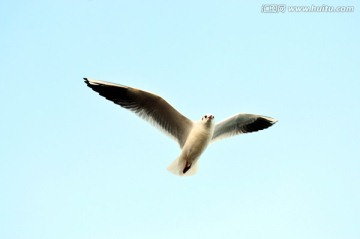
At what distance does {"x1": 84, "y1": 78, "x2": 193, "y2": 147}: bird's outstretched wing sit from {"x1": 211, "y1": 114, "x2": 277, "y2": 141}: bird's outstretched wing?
749 mm

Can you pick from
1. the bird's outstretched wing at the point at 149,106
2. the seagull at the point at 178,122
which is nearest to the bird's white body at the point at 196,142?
the seagull at the point at 178,122

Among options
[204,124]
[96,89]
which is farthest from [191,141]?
[96,89]

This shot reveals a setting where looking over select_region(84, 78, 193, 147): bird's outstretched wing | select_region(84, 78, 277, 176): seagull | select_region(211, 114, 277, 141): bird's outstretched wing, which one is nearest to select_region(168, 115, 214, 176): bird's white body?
select_region(84, 78, 277, 176): seagull

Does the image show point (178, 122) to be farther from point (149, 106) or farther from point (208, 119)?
point (208, 119)

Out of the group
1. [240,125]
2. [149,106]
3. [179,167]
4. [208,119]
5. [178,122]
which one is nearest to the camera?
[208,119]

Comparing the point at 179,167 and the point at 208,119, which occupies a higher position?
the point at 208,119

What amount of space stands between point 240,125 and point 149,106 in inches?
81.3

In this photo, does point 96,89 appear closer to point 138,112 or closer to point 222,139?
point 138,112

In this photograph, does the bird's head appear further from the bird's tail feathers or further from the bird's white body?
the bird's tail feathers

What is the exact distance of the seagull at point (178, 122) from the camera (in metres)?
12.5

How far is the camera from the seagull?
12531 mm

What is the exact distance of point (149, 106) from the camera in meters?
12.8

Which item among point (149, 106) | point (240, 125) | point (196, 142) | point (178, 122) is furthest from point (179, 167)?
point (240, 125)

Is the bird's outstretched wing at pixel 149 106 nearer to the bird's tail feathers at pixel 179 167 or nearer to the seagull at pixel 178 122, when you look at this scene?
the seagull at pixel 178 122
